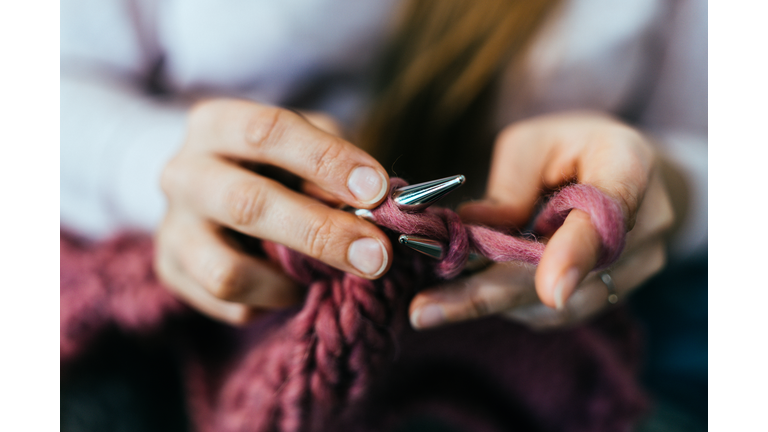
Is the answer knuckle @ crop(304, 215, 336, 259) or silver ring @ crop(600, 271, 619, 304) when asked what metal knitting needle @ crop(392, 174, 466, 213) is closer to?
knuckle @ crop(304, 215, 336, 259)

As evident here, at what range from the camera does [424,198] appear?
12.8 inches

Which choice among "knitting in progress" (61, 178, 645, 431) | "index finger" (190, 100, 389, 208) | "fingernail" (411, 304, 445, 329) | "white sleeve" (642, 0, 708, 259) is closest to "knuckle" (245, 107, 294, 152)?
"index finger" (190, 100, 389, 208)

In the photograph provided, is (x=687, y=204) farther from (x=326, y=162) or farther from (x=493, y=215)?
(x=326, y=162)

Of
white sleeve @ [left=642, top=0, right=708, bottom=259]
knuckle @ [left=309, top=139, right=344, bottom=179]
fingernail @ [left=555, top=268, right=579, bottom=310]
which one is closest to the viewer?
fingernail @ [left=555, top=268, right=579, bottom=310]

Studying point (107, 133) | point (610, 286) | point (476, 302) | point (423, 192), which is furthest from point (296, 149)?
point (107, 133)

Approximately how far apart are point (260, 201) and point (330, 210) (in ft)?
0.23

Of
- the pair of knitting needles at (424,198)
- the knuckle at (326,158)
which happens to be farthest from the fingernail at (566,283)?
the knuckle at (326,158)

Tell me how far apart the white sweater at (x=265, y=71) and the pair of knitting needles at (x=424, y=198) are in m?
0.48

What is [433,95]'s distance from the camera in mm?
713

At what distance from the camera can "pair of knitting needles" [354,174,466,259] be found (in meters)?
0.32

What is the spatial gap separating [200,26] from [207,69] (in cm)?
7

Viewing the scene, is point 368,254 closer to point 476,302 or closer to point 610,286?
point 476,302

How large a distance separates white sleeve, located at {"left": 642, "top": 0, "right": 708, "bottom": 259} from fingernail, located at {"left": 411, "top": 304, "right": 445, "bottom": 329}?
1.57ft
